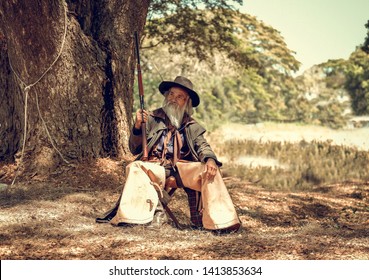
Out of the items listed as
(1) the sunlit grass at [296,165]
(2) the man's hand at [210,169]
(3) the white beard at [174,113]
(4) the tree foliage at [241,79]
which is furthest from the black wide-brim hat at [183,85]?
(4) the tree foliage at [241,79]

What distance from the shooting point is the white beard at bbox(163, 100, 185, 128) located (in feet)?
20.5

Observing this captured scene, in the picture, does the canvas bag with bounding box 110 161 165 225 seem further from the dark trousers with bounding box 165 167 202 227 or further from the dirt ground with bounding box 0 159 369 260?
the dark trousers with bounding box 165 167 202 227

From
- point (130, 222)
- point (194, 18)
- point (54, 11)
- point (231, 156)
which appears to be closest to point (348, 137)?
point (231, 156)

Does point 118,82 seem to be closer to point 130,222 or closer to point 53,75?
Answer: point 53,75

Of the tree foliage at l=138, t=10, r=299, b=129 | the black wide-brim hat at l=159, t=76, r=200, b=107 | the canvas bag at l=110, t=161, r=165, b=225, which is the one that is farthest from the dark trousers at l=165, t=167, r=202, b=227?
the tree foliage at l=138, t=10, r=299, b=129

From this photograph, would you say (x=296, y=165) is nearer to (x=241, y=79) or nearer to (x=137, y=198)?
(x=137, y=198)

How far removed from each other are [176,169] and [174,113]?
0.61 metres

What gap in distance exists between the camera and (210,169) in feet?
19.4

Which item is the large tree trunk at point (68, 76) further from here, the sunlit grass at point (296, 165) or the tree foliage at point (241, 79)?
the tree foliage at point (241, 79)

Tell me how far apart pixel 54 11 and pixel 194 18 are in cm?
524

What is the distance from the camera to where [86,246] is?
18.0ft

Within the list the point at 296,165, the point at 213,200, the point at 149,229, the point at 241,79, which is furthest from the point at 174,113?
the point at 241,79

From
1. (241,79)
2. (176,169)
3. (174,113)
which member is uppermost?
(241,79)

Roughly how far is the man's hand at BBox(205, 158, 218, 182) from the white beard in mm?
589
